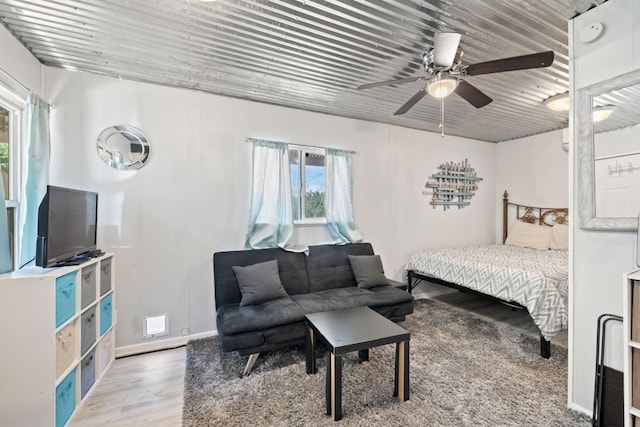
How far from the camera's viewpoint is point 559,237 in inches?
165

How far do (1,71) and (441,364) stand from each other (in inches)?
154

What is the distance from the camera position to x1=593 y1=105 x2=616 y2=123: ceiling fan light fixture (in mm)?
1782

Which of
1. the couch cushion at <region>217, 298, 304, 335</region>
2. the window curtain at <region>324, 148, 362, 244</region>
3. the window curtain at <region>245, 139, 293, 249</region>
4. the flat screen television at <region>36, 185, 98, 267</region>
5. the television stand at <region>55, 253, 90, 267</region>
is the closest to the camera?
the flat screen television at <region>36, 185, 98, 267</region>

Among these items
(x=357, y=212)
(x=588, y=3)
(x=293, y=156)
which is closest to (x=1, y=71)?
(x=293, y=156)

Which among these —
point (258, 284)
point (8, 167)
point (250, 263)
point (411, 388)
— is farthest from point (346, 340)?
point (8, 167)

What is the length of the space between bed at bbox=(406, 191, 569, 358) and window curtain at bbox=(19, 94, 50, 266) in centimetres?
410

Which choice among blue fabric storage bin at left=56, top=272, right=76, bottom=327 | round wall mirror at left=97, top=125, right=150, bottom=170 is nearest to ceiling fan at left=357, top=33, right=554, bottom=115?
round wall mirror at left=97, top=125, right=150, bottom=170

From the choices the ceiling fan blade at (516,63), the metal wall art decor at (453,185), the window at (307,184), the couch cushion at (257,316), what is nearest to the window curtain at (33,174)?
the couch cushion at (257,316)

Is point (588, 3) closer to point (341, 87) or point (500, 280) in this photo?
point (341, 87)

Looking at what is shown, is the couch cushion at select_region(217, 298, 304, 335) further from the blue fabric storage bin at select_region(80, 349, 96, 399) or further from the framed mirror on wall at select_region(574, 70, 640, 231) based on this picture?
the framed mirror on wall at select_region(574, 70, 640, 231)

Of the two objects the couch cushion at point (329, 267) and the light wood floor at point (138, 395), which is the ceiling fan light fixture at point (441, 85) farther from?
the light wood floor at point (138, 395)

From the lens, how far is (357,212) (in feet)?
12.9

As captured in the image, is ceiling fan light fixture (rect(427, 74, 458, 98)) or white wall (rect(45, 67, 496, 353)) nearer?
ceiling fan light fixture (rect(427, 74, 458, 98))

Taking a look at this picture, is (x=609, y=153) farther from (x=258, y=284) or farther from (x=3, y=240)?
(x=3, y=240)
